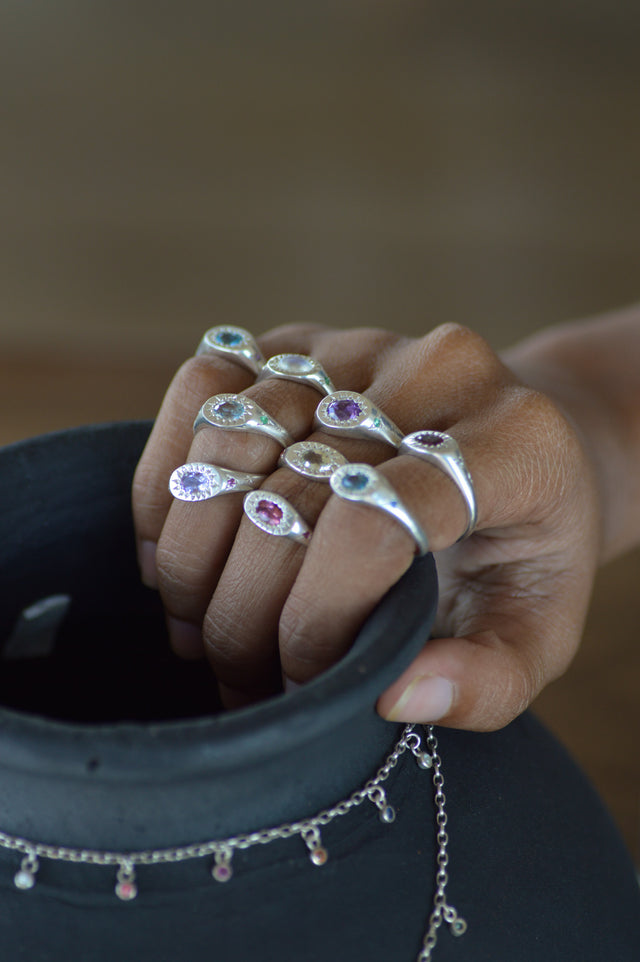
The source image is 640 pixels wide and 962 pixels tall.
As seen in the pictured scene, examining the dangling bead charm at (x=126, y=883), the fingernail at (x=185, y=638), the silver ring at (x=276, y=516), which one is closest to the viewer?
the dangling bead charm at (x=126, y=883)

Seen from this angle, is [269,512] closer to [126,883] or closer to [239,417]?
[239,417]

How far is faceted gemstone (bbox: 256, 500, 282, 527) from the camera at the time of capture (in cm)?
52

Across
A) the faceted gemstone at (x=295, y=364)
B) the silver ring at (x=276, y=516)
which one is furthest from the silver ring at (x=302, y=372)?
the silver ring at (x=276, y=516)

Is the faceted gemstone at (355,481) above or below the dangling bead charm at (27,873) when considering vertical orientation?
above

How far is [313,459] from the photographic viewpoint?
54 cm

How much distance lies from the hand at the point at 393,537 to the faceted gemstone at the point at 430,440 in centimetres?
1

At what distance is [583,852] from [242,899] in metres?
0.22

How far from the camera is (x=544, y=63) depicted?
120 inches

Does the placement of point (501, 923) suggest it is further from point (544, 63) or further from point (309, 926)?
point (544, 63)

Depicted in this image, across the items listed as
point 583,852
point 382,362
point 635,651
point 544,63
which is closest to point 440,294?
point 544,63

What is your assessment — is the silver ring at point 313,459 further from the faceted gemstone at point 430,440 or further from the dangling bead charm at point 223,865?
the dangling bead charm at point 223,865

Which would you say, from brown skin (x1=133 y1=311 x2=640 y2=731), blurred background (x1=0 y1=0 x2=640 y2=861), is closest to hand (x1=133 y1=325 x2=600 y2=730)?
brown skin (x1=133 y1=311 x2=640 y2=731)

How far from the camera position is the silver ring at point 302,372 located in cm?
60

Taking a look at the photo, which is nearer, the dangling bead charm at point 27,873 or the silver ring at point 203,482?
the dangling bead charm at point 27,873
